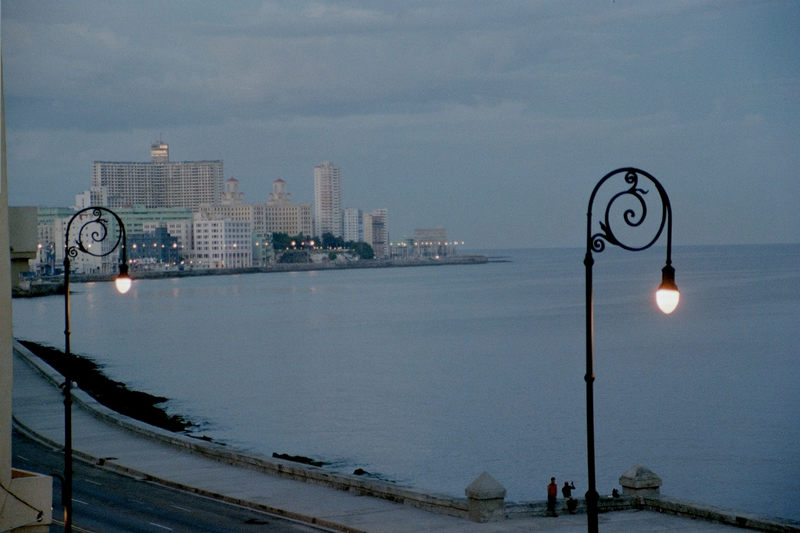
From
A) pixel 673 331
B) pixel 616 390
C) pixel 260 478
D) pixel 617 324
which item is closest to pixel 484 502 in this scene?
pixel 260 478

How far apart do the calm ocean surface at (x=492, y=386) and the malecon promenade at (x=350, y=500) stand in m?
10.6

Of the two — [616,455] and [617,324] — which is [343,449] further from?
[617,324]

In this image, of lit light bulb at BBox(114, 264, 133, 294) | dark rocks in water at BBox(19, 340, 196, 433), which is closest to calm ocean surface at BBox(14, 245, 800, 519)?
dark rocks in water at BBox(19, 340, 196, 433)

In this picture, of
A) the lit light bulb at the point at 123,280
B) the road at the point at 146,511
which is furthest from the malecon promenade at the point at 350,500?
the lit light bulb at the point at 123,280

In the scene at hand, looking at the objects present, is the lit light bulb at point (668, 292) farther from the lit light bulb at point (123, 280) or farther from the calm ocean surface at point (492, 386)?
the calm ocean surface at point (492, 386)

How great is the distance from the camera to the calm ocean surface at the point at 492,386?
4162cm

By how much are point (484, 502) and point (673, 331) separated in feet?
257

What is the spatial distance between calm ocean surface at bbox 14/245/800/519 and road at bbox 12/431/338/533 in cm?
1366

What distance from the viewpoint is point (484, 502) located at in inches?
867

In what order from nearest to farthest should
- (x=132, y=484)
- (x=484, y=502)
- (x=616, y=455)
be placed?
(x=484, y=502)
(x=132, y=484)
(x=616, y=455)

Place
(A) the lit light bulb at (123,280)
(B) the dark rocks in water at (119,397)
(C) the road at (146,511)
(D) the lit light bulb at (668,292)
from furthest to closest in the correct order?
(B) the dark rocks in water at (119,397) < (C) the road at (146,511) < (A) the lit light bulb at (123,280) < (D) the lit light bulb at (668,292)

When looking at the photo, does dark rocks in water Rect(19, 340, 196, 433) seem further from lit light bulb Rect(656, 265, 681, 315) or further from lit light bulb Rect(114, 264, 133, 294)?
lit light bulb Rect(656, 265, 681, 315)

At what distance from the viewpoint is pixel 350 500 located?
24.3 meters

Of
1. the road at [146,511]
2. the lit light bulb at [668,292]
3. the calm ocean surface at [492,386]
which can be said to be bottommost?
the calm ocean surface at [492,386]
